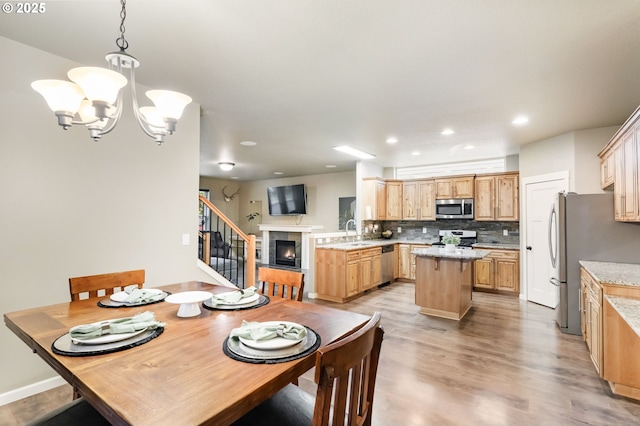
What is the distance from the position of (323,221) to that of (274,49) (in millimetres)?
6375

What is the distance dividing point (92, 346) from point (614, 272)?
3.99 metres

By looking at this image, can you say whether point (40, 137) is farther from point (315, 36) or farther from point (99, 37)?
point (315, 36)

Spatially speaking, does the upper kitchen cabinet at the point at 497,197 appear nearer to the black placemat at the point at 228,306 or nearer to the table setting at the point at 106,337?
the black placemat at the point at 228,306

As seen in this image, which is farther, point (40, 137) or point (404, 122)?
point (404, 122)

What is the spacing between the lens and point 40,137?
7.66ft

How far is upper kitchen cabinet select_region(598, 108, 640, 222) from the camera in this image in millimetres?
Answer: 2691

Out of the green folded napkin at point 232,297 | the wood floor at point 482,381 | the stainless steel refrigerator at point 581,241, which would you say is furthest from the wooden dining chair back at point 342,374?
the stainless steel refrigerator at point 581,241

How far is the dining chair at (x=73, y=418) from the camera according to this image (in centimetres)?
120

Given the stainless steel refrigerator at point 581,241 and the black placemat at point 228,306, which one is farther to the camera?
the stainless steel refrigerator at point 581,241

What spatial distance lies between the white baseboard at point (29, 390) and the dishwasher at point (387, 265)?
495 cm

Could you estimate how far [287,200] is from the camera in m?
8.89

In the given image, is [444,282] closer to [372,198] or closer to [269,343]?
[372,198]

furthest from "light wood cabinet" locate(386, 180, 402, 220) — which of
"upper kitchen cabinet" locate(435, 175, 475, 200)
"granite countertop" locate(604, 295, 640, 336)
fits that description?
"granite countertop" locate(604, 295, 640, 336)

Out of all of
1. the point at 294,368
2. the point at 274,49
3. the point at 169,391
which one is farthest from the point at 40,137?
the point at 294,368
